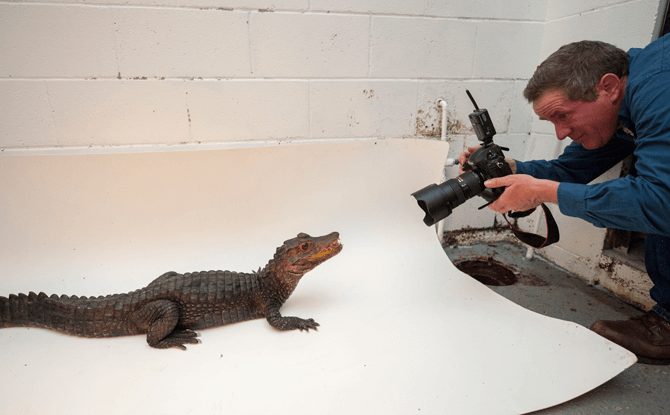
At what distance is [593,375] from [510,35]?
1888mm

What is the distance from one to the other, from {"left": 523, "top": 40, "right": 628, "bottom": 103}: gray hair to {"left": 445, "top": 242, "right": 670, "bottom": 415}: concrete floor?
101 cm

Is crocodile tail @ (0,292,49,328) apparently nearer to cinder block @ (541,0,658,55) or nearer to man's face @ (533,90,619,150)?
man's face @ (533,90,619,150)

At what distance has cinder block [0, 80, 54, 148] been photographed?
1720mm

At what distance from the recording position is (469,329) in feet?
4.88

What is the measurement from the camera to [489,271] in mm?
2146

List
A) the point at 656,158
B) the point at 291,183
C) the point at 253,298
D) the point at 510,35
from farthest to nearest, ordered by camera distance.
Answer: the point at 510,35, the point at 291,183, the point at 253,298, the point at 656,158

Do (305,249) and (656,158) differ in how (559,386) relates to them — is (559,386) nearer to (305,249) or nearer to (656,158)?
(656,158)

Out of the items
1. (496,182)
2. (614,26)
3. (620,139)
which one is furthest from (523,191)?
(614,26)

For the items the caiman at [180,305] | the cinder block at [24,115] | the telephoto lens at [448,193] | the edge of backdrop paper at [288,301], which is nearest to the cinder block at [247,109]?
the edge of backdrop paper at [288,301]


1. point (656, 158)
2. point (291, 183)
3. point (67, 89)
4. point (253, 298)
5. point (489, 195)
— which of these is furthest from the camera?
point (291, 183)

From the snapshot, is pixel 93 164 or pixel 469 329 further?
pixel 93 164

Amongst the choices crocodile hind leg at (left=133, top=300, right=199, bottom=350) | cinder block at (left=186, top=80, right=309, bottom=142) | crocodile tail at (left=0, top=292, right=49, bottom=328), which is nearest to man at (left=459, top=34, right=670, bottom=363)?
cinder block at (left=186, top=80, right=309, bottom=142)

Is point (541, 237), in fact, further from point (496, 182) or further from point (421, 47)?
point (421, 47)

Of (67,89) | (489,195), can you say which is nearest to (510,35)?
(489,195)
